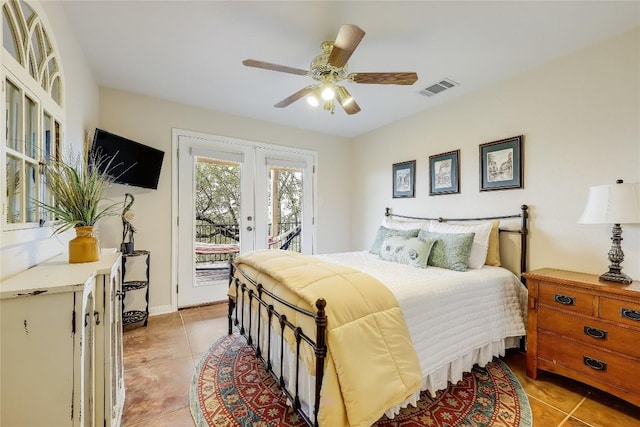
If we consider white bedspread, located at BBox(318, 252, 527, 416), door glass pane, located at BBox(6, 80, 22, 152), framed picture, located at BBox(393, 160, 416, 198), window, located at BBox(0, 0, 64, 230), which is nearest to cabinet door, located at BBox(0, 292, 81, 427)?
window, located at BBox(0, 0, 64, 230)

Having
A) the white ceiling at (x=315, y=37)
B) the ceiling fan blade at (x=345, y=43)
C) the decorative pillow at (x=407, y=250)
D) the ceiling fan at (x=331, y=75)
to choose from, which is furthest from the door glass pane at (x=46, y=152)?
the decorative pillow at (x=407, y=250)

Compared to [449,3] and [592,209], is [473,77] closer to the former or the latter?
[449,3]

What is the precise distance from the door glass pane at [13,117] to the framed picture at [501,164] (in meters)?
3.44

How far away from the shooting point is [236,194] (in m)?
3.77

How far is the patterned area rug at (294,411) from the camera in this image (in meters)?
1.61

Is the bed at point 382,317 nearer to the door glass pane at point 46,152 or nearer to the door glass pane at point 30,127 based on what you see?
the door glass pane at point 46,152

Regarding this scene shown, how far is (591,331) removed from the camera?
179 cm

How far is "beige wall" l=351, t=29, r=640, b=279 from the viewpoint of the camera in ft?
6.54

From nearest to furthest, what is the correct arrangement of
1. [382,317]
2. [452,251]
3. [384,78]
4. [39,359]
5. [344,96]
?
[39,359] < [382,317] < [384,78] < [344,96] < [452,251]

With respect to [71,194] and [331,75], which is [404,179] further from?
[71,194]

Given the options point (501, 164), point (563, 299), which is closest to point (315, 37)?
point (501, 164)

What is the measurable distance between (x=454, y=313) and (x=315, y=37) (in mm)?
2214

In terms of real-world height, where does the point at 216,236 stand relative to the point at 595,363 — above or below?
above

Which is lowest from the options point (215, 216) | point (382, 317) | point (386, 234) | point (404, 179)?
point (382, 317)
